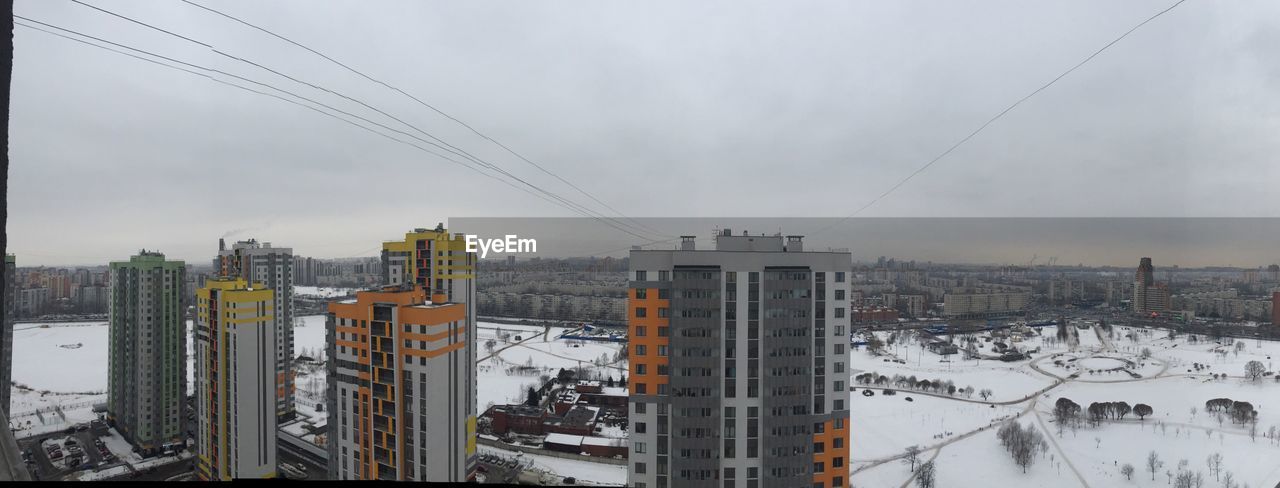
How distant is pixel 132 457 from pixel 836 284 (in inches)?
440

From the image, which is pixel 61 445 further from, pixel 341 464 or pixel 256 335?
pixel 341 464

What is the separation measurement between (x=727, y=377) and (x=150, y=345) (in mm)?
10041

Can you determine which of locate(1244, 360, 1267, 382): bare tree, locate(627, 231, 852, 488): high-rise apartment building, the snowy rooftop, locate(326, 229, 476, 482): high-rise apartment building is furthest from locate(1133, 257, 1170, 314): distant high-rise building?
the snowy rooftop

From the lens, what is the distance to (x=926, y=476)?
290 inches

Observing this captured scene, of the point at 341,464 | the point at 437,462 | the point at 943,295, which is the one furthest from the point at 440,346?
the point at 943,295

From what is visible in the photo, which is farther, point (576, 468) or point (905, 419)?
point (905, 419)

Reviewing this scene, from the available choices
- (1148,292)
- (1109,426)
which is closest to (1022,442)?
(1109,426)

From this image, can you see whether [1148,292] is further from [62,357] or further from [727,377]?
[62,357]

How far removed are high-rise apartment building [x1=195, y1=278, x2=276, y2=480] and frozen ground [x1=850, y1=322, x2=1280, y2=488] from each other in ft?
27.2

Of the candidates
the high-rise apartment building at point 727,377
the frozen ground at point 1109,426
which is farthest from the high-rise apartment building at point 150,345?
the frozen ground at point 1109,426

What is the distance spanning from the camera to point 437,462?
4250 millimetres

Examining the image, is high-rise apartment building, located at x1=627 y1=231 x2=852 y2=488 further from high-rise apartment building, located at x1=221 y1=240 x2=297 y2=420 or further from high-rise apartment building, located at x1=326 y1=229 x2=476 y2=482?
high-rise apartment building, located at x1=221 y1=240 x2=297 y2=420

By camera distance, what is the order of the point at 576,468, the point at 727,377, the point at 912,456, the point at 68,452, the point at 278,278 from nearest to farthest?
1. the point at 727,377
2. the point at 576,468
3. the point at 68,452
4. the point at 912,456
5. the point at 278,278

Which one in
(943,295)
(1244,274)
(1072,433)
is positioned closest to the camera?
(1244,274)
